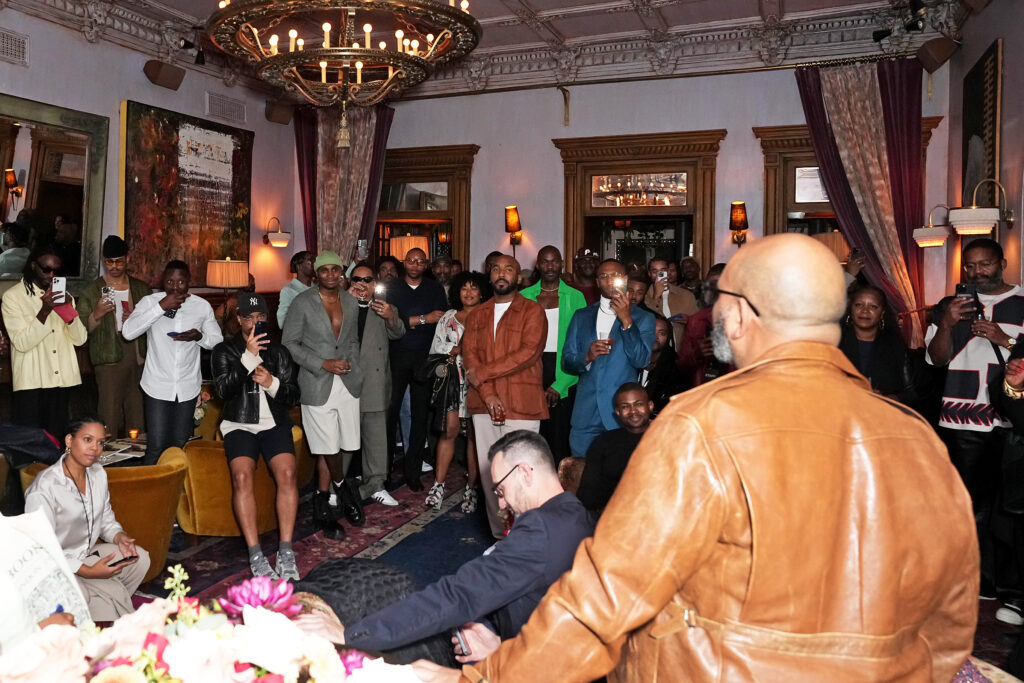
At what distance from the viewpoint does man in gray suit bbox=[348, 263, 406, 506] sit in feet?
18.8

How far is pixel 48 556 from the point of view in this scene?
199 centimetres

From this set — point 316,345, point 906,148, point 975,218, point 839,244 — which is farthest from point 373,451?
point 906,148

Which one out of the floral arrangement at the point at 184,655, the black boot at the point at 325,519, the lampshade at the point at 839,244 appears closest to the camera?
the floral arrangement at the point at 184,655

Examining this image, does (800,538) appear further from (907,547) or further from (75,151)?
(75,151)


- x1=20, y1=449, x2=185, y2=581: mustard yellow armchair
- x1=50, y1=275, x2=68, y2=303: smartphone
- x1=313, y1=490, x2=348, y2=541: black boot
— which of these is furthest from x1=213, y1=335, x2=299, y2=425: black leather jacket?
x1=50, y1=275, x2=68, y2=303: smartphone

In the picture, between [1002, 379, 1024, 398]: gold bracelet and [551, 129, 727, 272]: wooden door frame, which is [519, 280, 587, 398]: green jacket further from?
[551, 129, 727, 272]: wooden door frame

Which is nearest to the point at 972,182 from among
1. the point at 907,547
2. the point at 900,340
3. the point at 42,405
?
the point at 900,340

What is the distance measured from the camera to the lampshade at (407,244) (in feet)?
36.9

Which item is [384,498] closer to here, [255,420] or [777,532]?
[255,420]

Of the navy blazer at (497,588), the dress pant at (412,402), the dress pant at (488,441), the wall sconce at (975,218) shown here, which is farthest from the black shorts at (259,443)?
the wall sconce at (975,218)

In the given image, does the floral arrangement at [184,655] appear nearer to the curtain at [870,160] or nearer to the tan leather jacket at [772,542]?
the tan leather jacket at [772,542]

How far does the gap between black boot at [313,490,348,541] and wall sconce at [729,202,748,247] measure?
221 inches

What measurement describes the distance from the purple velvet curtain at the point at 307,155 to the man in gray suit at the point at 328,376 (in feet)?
19.3

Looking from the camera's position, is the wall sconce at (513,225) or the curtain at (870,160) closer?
the curtain at (870,160)
